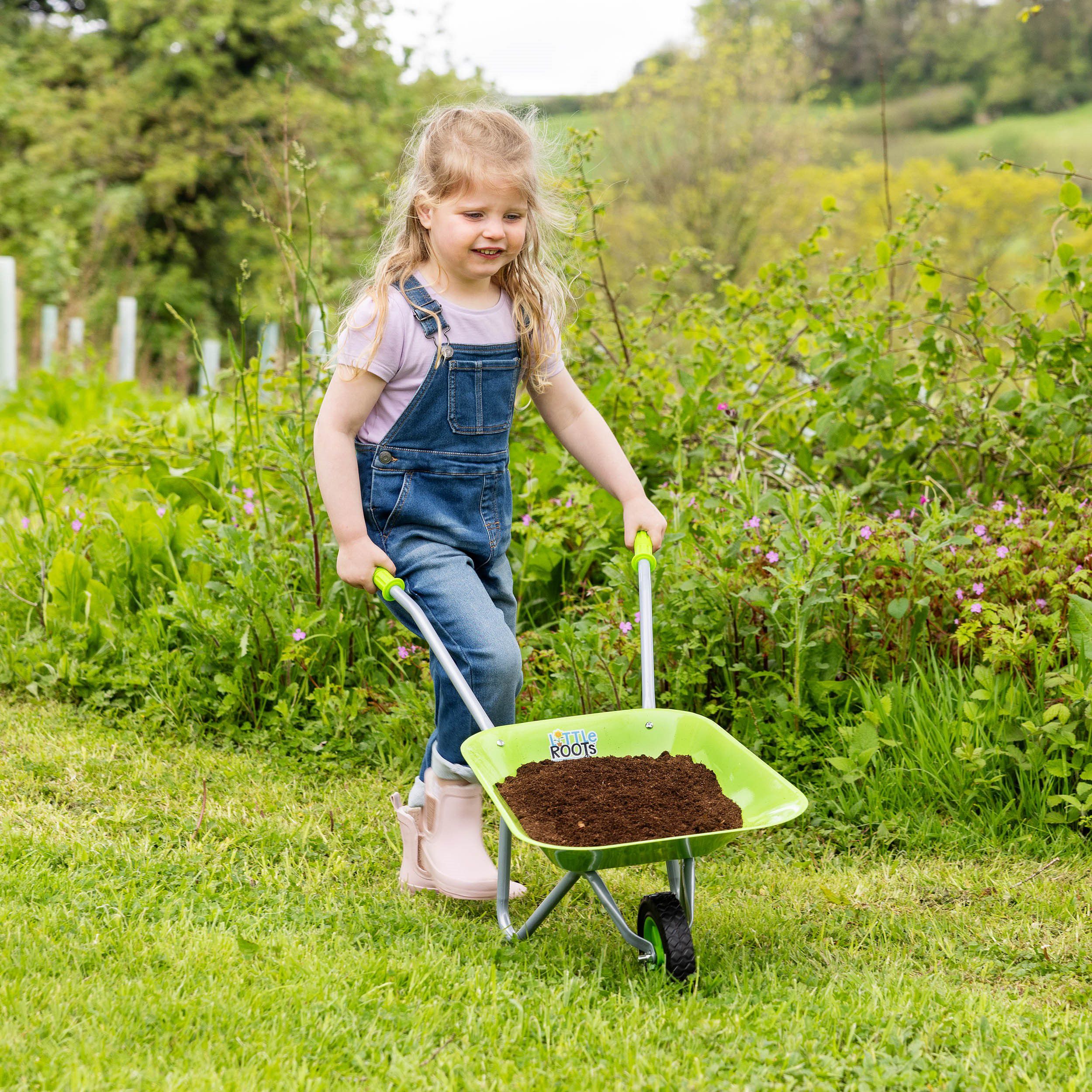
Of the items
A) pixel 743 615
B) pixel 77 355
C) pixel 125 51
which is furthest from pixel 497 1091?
pixel 125 51

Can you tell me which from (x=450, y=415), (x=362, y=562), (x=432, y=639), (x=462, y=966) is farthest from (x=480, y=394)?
(x=462, y=966)

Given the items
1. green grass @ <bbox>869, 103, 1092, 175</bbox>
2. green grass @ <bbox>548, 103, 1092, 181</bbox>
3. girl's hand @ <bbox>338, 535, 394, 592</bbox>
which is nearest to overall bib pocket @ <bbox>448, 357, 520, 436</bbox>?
girl's hand @ <bbox>338, 535, 394, 592</bbox>

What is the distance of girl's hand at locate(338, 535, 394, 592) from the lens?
2.58 meters

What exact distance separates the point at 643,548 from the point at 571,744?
1.68 ft

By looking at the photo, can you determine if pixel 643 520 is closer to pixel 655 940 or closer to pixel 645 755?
pixel 645 755

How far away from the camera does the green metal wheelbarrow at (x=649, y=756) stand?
6.84 feet

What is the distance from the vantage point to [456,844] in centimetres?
269

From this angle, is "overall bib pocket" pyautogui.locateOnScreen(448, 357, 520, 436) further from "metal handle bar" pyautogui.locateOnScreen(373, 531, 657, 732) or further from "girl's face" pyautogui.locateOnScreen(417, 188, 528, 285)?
"metal handle bar" pyautogui.locateOnScreen(373, 531, 657, 732)

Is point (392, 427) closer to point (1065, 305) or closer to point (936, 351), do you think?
point (936, 351)

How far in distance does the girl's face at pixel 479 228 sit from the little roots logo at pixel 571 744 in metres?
1.02

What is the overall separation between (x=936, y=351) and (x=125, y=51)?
57.7ft

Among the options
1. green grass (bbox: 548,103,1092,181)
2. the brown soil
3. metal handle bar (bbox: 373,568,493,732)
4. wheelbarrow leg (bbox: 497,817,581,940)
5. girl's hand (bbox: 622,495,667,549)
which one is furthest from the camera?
green grass (bbox: 548,103,1092,181)

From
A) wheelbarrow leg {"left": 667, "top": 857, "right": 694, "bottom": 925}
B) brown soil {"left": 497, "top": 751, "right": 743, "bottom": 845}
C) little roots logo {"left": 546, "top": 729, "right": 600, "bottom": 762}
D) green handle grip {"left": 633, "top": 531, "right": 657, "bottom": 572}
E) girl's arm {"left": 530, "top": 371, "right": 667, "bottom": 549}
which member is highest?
girl's arm {"left": 530, "top": 371, "right": 667, "bottom": 549}

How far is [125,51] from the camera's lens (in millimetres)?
18203
